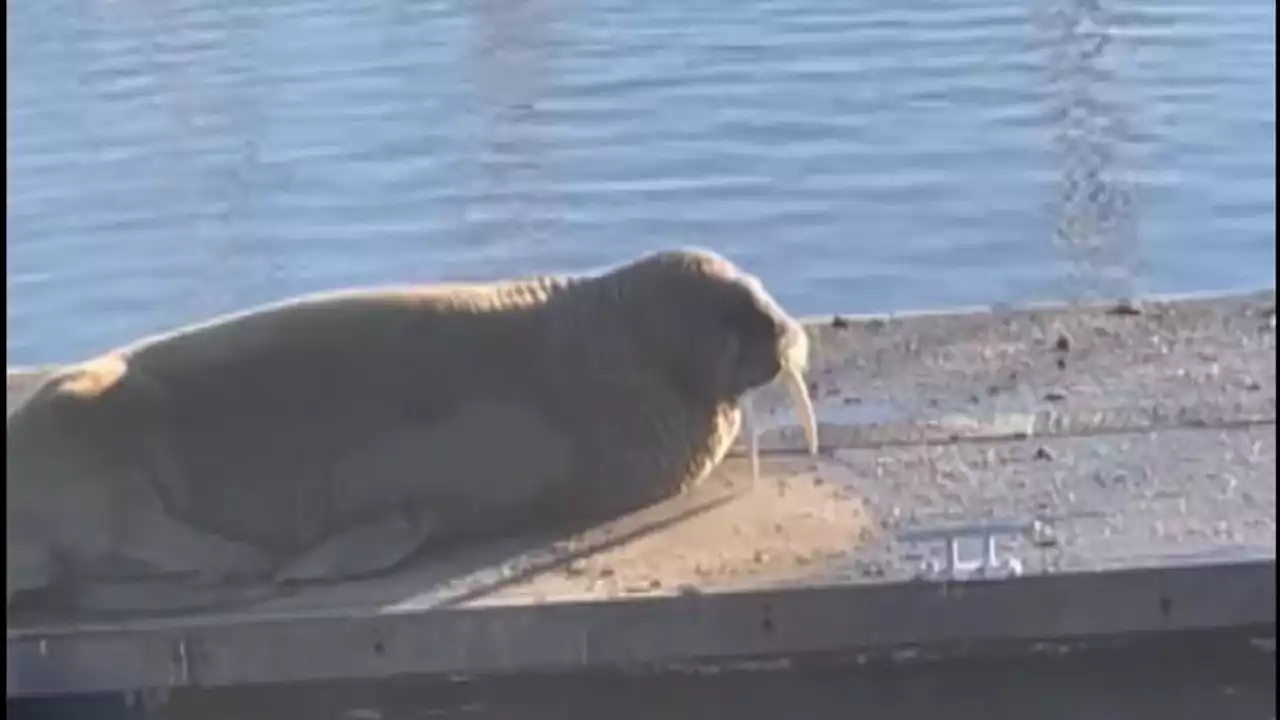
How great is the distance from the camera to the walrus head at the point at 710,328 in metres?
5.26

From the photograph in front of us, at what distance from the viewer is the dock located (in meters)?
4.83

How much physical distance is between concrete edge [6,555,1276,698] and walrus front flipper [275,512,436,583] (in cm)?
21

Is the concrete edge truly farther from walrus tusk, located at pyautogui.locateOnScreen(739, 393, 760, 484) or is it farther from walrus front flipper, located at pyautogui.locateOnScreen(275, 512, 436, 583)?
walrus tusk, located at pyautogui.locateOnScreen(739, 393, 760, 484)

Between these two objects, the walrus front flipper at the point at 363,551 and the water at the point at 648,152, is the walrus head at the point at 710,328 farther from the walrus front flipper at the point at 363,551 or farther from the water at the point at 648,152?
the water at the point at 648,152

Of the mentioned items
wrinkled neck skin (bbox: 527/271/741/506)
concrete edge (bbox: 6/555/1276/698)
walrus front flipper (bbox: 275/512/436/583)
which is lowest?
concrete edge (bbox: 6/555/1276/698)

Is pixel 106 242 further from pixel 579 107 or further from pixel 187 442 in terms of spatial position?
pixel 187 442

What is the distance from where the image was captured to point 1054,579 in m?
4.83

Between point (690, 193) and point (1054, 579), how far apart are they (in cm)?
565

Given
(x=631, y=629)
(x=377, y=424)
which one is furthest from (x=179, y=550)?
(x=631, y=629)

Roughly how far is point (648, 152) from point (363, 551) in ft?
20.3

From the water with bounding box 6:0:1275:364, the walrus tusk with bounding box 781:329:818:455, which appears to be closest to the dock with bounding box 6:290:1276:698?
the walrus tusk with bounding box 781:329:818:455

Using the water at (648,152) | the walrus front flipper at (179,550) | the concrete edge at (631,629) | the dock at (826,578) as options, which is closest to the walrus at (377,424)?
the walrus front flipper at (179,550)

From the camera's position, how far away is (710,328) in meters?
5.30

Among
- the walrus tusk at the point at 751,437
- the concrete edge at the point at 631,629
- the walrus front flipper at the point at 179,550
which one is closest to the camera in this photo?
the concrete edge at the point at 631,629
